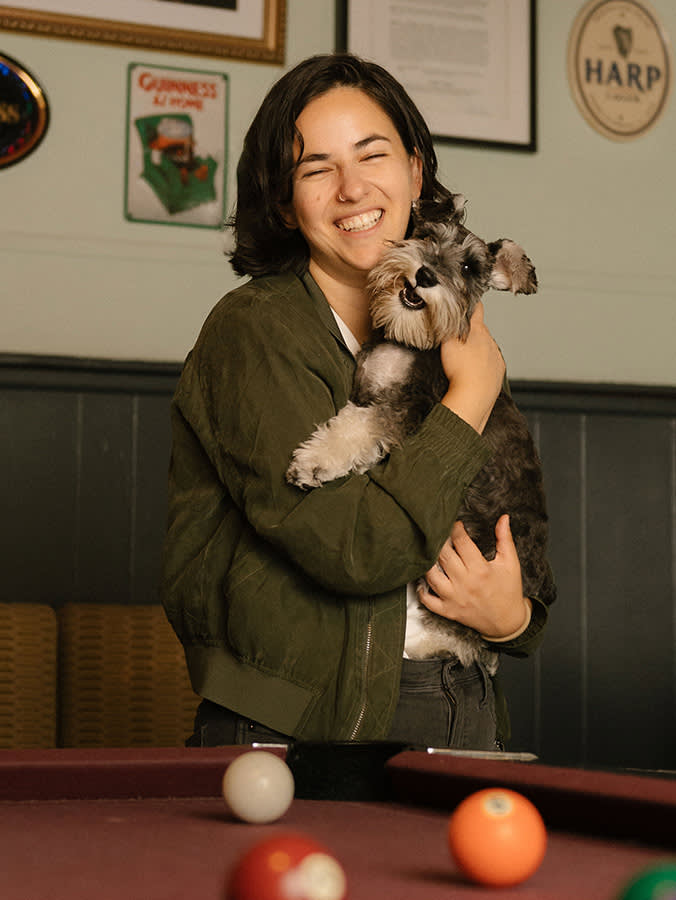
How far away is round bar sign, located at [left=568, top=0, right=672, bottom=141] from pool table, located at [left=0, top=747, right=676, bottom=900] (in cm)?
321

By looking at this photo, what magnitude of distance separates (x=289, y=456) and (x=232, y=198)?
7.30 ft

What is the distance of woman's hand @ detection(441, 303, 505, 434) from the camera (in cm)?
189

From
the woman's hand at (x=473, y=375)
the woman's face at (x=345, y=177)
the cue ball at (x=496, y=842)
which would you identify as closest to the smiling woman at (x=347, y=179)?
the woman's face at (x=345, y=177)

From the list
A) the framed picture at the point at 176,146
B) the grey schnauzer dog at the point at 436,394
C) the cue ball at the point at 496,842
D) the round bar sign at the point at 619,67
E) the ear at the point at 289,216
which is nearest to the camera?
the cue ball at the point at 496,842

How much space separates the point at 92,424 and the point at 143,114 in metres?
1.02

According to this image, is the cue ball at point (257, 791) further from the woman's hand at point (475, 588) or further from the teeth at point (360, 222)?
the teeth at point (360, 222)

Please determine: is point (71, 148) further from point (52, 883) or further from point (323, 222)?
point (52, 883)

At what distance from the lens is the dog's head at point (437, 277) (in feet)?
6.84

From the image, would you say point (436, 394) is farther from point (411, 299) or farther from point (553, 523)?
point (553, 523)

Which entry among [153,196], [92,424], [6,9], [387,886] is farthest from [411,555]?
[6,9]

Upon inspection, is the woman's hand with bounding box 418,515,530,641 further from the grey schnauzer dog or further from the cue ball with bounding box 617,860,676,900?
the cue ball with bounding box 617,860,676,900

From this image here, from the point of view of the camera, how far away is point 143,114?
3.75 metres

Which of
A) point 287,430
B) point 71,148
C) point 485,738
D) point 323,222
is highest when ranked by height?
point 71,148

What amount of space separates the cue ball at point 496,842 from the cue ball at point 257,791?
1.13 ft
